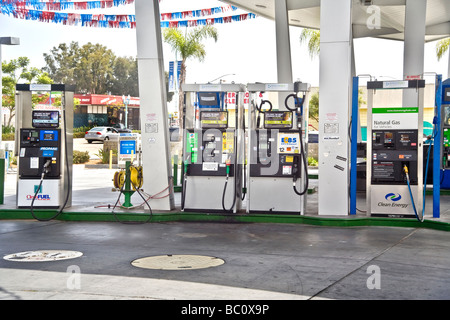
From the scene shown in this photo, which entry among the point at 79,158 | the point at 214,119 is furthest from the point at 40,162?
the point at 79,158

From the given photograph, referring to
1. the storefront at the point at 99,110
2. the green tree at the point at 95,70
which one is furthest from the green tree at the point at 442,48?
the green tree at the point at 95,70

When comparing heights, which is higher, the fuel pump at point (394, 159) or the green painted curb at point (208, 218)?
the fuel pump at point (394, 159)

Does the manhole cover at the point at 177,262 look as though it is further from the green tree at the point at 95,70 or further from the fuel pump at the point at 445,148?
the green tree at the point at 95,70

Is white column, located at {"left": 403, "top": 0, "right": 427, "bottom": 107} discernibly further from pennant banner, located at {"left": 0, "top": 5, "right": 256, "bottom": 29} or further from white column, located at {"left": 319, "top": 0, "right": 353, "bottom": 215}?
white column, located at {"left": 319, "top": 0, "right": 353, "bottom": 215}

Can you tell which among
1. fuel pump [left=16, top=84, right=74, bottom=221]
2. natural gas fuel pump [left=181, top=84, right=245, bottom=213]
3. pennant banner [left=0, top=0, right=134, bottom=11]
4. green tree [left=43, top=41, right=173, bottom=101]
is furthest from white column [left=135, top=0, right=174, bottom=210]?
green tree [left=43, top=41, right=173, bottom=101]

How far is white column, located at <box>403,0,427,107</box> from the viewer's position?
20359mm

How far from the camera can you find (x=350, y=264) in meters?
7.74

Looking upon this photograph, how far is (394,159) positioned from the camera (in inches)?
452

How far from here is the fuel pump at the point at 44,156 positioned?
12477mm

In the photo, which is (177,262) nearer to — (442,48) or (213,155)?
(213,155)

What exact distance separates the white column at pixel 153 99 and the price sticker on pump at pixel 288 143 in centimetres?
237

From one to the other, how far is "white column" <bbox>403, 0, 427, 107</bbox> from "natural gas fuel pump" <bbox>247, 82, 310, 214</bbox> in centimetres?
974
